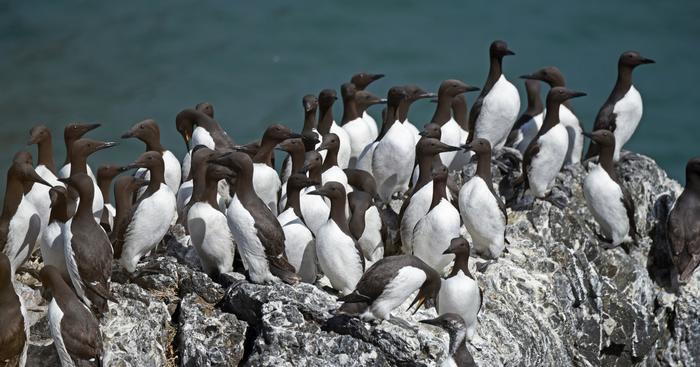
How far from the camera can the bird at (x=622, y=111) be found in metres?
15.0

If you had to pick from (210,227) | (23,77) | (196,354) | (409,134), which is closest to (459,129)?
(409,134)

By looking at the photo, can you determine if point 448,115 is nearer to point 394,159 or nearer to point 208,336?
point 394,159

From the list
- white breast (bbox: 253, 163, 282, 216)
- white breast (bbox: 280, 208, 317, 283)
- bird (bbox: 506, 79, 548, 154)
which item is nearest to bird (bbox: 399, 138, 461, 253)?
white breast (bbox: 280, 208, 317, 283)

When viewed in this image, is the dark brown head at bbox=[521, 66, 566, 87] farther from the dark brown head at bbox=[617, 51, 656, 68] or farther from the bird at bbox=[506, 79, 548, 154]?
the dark brown head at bbox=[617, 51, 656, 68]

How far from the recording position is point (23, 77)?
3192 cm

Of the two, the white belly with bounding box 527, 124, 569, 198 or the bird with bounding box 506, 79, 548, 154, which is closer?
the white belly with bounding box 527, 124, 569, 198

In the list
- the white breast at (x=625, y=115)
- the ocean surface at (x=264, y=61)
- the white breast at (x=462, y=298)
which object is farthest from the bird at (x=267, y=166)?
the ocean surface at (x=264, y=61)

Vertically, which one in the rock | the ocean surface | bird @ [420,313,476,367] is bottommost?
the ocean surface

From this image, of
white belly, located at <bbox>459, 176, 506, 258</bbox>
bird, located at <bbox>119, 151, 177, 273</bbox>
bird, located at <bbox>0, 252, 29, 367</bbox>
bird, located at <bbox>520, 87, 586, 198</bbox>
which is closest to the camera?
bird, located at <bbox>0, 252, 29, 367</bbox>

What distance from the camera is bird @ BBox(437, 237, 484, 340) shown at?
1115cm

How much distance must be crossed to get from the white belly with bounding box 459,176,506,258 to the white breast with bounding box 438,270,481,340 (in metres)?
1.29

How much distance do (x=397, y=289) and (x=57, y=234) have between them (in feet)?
10.1

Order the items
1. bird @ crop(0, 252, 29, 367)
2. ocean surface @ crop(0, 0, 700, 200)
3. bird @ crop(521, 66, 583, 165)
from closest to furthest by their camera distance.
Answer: bird @ crop(0, 252, 29, 367), bird @ crop(521, 66, 583, 165), ocean surface @ crop(0, 0, 700, 200)

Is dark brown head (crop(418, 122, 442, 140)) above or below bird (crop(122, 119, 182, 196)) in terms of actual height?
above
